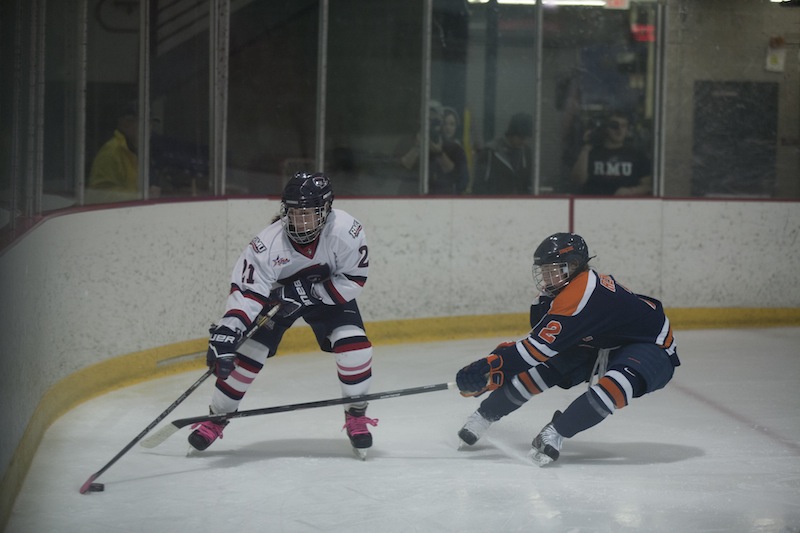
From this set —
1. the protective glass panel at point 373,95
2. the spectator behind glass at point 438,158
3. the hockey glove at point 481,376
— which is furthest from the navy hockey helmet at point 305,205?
the spectator behind glass at point 438,158

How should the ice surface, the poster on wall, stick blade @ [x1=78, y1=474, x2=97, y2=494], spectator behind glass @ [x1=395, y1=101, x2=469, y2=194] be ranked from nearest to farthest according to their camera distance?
the ice surface, stick blade @ [x1=78, y1=474, x2=97, y2=494], spectator behind glass @ [x1=395, y1=101, x2=469, y2=194], the poster on wall

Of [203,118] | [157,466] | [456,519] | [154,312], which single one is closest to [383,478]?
[456,519]

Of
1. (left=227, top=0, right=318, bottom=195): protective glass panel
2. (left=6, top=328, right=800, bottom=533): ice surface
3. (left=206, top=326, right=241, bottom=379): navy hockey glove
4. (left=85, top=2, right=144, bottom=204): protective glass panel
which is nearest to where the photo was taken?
(left=6, top=328, right=800, bottom=533): ice surface

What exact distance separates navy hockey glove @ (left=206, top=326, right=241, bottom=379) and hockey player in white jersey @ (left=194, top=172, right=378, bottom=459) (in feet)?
0.33

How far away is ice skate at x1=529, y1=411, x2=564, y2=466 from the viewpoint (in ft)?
11.9

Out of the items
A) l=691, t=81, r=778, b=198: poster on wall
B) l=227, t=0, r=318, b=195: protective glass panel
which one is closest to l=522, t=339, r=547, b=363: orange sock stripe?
l=227, t=0, r=318, b=195: protective glass panel

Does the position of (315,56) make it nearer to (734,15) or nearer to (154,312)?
(154,312)

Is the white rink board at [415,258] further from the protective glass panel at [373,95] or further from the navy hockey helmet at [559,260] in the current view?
the navy hockey helmet at [559,260]

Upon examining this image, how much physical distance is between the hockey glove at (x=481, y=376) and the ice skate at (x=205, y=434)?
759mm

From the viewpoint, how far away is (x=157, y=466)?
360 centimetres

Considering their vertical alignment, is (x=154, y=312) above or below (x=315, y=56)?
below

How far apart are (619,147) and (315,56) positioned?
186cm

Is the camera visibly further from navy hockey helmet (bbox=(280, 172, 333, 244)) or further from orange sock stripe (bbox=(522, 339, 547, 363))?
orange sock stripe (bbox=(522, 339, 547, 363))

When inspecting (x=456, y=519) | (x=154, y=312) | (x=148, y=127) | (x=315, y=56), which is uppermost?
(x=315, y=56)
